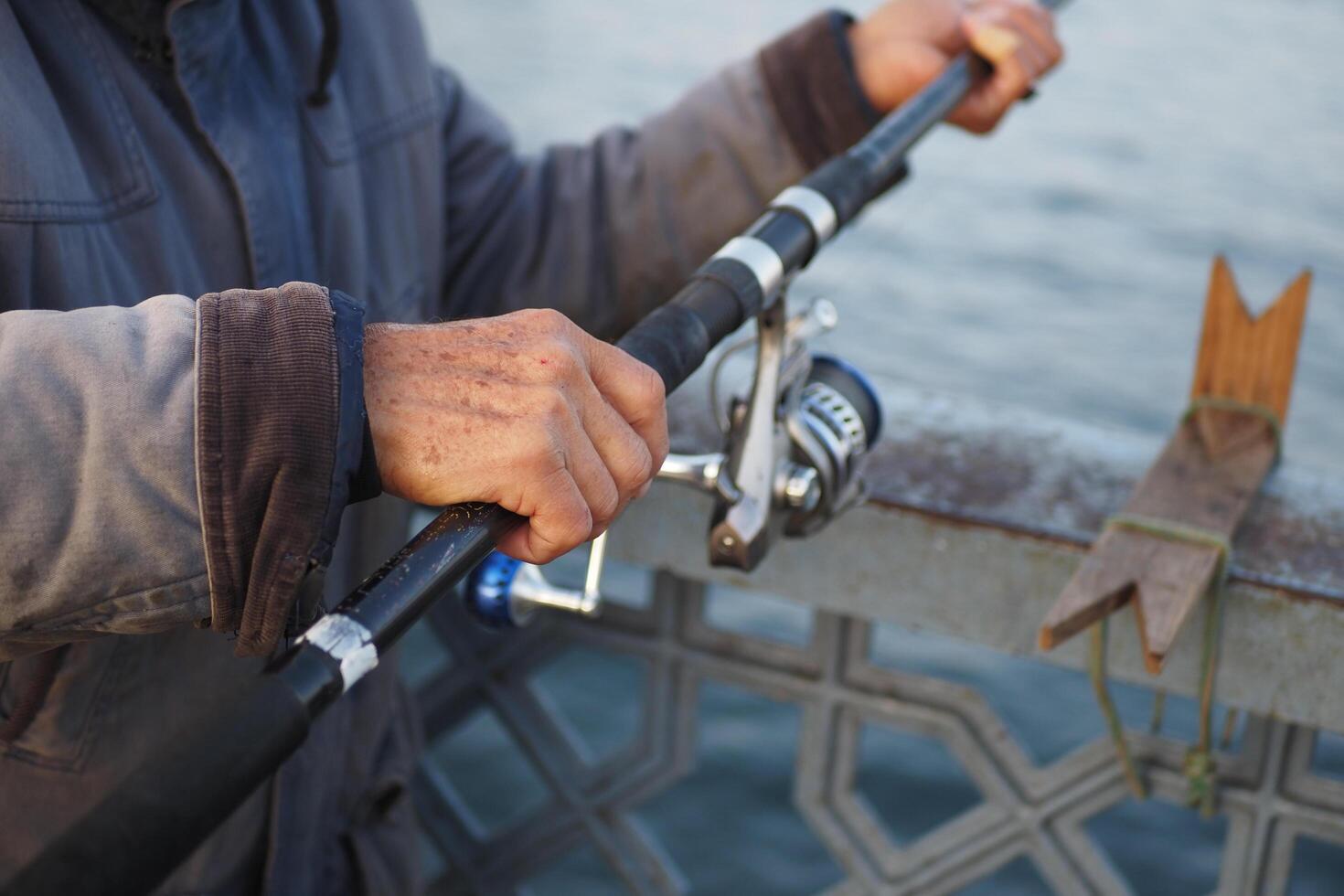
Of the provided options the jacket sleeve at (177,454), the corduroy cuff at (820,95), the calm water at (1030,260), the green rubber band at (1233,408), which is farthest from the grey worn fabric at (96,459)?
the calm water at (1030,260)

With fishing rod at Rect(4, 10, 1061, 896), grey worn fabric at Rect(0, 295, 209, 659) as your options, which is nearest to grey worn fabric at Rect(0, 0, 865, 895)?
grey worn fabric at Rect(0, 295, 209, 659)

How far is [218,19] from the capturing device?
45.0 inches

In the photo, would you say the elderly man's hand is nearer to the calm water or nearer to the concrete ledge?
the concrete ledge

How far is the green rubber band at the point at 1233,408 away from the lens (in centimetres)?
145

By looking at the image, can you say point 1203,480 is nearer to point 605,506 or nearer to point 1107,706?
point 1107,706

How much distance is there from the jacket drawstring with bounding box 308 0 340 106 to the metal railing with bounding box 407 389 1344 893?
0.47 meters

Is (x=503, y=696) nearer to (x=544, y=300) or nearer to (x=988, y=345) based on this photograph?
(x=544, y=300)

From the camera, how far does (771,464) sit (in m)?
1.12

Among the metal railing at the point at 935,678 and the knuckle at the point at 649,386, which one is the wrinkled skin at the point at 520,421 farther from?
the metal railing at the point at 935,678

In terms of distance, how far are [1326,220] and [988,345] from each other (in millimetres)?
1816

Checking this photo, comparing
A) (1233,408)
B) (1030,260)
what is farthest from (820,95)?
(1030,260)

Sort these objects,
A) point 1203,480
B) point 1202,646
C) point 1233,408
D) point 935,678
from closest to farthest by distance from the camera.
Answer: point 1202,646
point 1203,480
point 1233,408
point 935,678

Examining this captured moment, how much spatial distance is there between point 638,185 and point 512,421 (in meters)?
0.83

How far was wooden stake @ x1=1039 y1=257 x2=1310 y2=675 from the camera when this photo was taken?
3.76 feet
